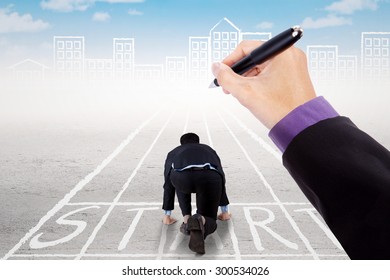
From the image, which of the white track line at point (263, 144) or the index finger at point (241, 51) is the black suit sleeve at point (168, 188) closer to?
the index finger at point (241, 51)

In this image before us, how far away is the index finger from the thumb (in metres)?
0.06

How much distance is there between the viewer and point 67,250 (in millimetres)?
4016

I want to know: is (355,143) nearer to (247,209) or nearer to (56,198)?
(247,209)

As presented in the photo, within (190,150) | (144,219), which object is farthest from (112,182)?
(190,150)

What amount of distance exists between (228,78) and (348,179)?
29 centimetres

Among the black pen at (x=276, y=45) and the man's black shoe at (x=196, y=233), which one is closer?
the black pen at (x=276, y=45)

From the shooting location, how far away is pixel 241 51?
3.08ft

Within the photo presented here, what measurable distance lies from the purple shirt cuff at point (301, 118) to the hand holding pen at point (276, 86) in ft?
0.04

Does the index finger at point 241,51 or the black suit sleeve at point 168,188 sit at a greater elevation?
the index finger at point 241,51

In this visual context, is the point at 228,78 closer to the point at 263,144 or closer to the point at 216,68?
the point at 216,68

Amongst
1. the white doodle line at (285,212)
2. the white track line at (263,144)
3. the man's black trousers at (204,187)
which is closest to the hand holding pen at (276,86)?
the man's black trousers at (204,187)

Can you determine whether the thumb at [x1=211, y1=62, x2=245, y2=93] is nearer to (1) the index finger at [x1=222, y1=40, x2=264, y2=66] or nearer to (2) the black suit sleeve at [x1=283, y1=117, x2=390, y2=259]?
(1) the index finger at [x1=222, y1=40, x2=264, y2=66]

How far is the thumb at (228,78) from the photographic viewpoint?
0.75 m

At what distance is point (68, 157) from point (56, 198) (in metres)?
3.62
